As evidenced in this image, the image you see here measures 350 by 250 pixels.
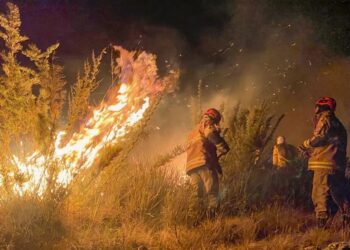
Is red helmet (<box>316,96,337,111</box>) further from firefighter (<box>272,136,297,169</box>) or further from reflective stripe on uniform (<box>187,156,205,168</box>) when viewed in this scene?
firefighter (<box>272,136,297,169</box>)

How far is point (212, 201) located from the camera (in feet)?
21.5

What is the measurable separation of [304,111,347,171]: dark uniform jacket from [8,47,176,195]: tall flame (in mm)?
2168

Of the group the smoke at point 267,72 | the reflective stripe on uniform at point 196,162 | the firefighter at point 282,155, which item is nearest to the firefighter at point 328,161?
the reflective stripe on uniform at point 196,162

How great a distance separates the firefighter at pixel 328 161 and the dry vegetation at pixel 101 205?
1.37 feet

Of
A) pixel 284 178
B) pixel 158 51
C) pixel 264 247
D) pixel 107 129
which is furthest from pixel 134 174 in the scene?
pixel 158 51

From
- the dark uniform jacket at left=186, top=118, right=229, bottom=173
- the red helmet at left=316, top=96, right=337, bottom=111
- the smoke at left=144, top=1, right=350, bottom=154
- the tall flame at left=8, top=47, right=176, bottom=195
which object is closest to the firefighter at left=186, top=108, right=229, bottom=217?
the dark uniform jacket at left=186, top=118, right=229, bottom=173

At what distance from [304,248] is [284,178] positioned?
3025 mm

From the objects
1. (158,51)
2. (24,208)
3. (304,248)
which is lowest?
A: (304,248)

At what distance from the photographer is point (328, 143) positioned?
22.4 feet

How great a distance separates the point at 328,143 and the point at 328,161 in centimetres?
24

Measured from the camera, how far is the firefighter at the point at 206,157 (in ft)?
21.9

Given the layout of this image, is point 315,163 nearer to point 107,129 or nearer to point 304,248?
point 304,248

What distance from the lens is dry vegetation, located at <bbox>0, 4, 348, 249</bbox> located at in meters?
5.00

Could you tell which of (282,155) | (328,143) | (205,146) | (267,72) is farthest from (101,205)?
(267,72)
